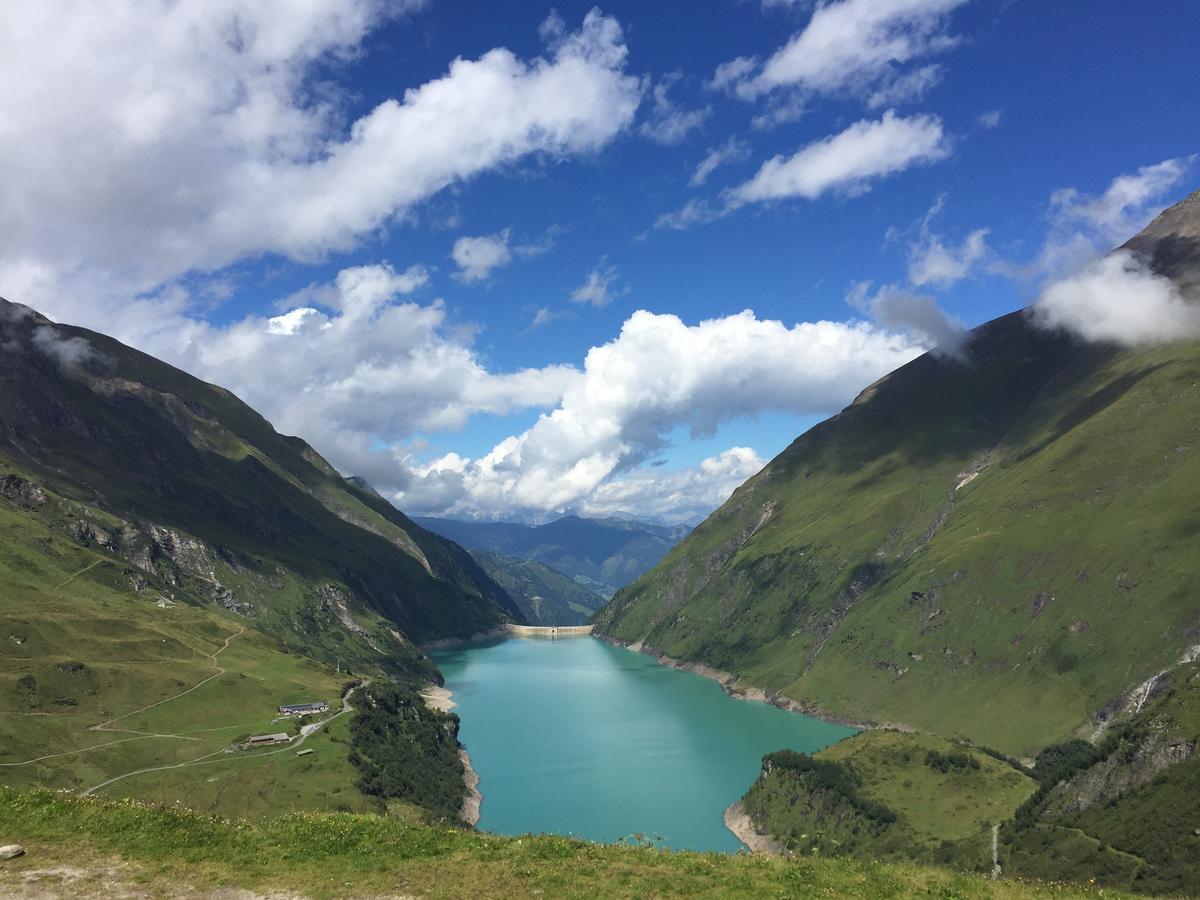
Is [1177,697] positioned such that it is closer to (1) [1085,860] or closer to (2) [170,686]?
(1) [1085,860]

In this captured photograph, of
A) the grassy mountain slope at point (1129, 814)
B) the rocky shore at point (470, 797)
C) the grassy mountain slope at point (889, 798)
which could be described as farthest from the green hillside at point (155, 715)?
the grassy mountain slope at point (1129, 814)

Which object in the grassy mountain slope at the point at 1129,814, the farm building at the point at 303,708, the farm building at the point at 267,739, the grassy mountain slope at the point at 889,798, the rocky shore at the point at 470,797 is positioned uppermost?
the farm building at the point at 303,708

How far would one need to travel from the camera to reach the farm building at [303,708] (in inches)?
6211

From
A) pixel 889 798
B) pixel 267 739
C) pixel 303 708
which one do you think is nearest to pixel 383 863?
pixel 889 798

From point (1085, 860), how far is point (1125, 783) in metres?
17.0

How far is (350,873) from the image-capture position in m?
25.8

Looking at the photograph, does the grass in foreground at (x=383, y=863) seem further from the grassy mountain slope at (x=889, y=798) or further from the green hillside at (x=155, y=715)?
the green hillside at (x=155, y=715)

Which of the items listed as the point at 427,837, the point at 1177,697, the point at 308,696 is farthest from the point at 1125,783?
the point at 308,696

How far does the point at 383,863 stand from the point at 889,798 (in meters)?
114

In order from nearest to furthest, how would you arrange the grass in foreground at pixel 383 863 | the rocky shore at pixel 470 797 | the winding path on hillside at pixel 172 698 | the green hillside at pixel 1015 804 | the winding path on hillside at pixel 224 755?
the grass in foreground at pixel 383 863 < the green hillside at pixel 1015 804 < the winding path on hillside at pixel 224 755 < the winding path on hillside at pixel 172 698 < the rocky shore at pixel 470 797

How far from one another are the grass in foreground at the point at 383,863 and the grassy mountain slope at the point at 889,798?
7982 cm

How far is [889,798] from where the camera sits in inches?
4673

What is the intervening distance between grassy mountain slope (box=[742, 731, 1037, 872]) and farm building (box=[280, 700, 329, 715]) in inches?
3577

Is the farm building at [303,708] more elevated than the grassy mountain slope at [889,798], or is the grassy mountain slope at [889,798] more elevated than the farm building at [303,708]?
the farm building at [303,708]
